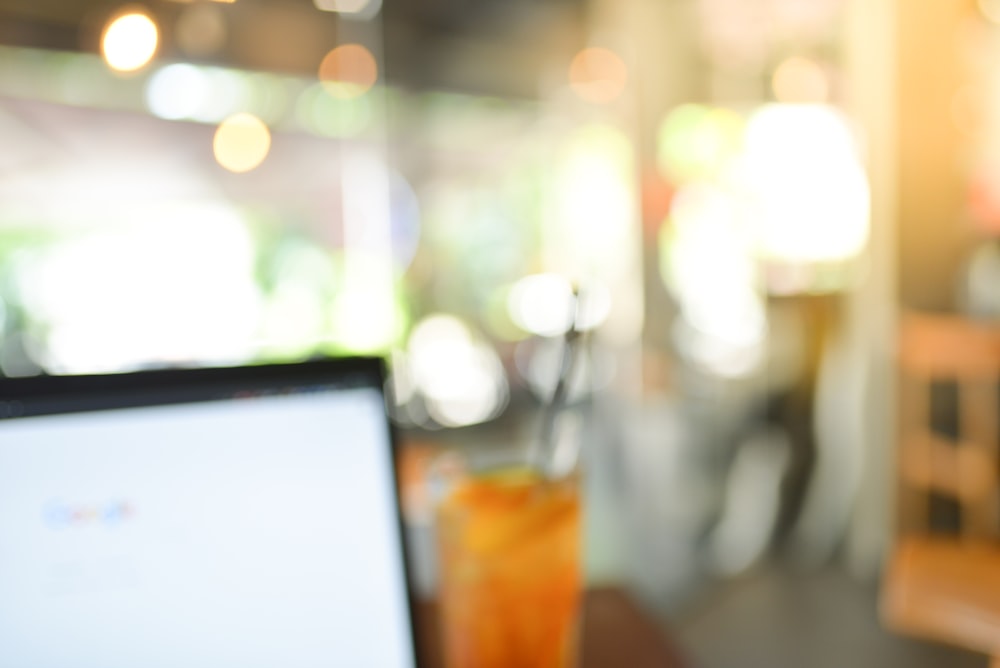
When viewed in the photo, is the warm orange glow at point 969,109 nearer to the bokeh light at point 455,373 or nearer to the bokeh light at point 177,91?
the bokeh light at point 455,373

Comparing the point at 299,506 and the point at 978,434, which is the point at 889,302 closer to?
the point at 978,434

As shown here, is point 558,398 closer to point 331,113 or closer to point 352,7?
point 331,113

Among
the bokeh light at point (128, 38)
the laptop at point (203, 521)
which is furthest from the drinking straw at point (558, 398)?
the bokeh light at point (128, 38)

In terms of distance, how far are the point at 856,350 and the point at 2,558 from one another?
10.8 ft

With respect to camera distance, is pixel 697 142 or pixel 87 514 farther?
pixel 697 142

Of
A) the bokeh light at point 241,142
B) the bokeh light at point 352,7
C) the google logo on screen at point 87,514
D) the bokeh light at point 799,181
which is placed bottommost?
the google logo on screen at point 87,514

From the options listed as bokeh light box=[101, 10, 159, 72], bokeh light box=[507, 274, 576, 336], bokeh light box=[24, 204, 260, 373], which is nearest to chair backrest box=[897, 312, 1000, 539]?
bokeh light box=[101, 10, 159, 72]

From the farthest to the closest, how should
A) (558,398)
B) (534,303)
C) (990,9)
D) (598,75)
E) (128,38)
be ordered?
1. (534,303)
2. (598,75)
3. (990,9)
4. (128,38)
5. (558,398)

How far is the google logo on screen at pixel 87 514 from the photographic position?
59 centimetres

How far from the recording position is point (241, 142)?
14.0ft

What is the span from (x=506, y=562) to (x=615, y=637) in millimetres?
254

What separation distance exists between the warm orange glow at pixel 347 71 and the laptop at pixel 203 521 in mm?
4078

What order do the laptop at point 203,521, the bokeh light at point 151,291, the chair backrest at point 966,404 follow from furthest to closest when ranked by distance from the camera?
the bokeh light at point 151,291 → the chair backrest at point 966,404 → the laptop at point 203,521

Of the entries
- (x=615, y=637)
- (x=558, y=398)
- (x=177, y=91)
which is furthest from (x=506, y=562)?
(x=177, y=91)
